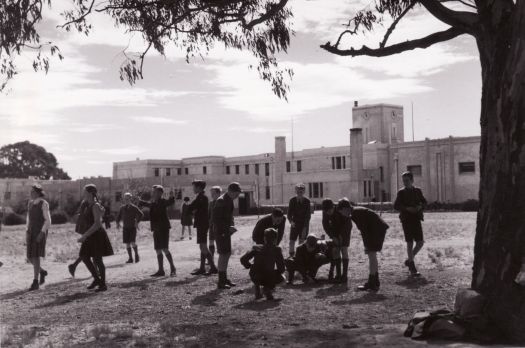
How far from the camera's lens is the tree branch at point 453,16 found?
844 centimetres

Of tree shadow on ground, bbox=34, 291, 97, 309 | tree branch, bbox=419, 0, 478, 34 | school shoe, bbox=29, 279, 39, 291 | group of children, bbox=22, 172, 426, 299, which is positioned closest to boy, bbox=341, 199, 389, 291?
group of children, bbox=22, 172, 426, 299

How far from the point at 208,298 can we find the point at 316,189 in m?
51.9

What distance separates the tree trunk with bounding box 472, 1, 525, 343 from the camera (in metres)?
7.36

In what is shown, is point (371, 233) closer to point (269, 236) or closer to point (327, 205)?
point (327, 205)

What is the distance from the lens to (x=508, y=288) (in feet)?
24.2

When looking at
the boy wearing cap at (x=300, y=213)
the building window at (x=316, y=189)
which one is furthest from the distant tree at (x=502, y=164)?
the building window at (x=316, y=189)

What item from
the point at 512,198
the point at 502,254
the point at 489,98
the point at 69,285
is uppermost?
the point at 489,98

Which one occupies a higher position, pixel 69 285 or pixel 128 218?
pixel 128 218

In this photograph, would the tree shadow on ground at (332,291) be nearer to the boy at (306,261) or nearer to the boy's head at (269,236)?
the boy at (306,261)

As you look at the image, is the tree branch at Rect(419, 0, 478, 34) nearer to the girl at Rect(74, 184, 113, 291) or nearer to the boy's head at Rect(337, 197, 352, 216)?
the boy's head at Rect(337, 197, 352, 216)

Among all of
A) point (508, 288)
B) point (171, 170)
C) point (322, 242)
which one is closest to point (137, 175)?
point (171, 170)

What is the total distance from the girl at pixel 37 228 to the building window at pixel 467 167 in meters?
45.4

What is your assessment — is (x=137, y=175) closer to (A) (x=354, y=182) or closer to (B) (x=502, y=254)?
(A) (x=354, y=182)

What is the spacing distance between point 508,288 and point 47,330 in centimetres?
517
